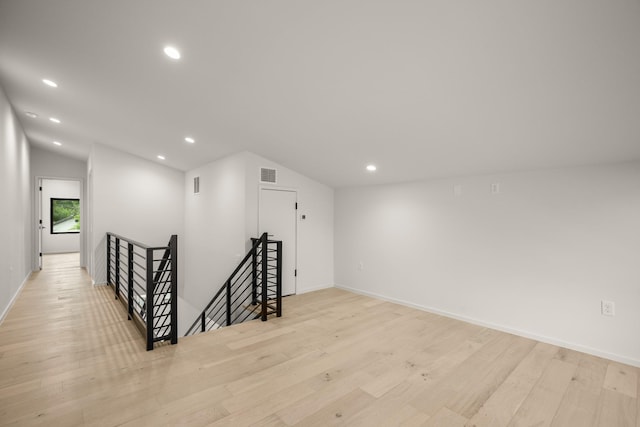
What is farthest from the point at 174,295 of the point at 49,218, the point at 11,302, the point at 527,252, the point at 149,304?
the point at 49,218

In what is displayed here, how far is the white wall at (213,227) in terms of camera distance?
499 centimetres

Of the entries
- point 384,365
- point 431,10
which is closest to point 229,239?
point 384,365

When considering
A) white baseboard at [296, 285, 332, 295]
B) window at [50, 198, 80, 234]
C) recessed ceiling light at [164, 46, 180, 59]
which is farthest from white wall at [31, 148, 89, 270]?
recessed ceiling light at [164, 46, 180, 59]

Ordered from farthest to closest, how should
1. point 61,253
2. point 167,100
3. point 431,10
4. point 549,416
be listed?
point 61,253 < point 167,100 < point 549,416 < point 431,10

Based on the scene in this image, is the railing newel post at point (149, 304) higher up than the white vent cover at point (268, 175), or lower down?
lower down

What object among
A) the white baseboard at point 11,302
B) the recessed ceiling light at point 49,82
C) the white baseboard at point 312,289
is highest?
the recessed ceiling light at point 49,82

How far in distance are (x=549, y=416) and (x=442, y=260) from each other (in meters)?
2.30

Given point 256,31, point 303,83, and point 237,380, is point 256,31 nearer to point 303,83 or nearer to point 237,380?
point 303,83

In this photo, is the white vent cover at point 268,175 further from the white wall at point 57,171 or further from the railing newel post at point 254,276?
the white wall at point 57,171

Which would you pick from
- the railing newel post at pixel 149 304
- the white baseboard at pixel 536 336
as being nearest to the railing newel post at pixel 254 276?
the railing newel post at pixel 149 304

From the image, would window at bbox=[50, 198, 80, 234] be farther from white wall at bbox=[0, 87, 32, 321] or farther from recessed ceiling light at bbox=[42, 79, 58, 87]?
recessed ceiling light at bbox=[42, 79, 58, 87]

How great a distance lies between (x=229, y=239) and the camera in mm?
5188

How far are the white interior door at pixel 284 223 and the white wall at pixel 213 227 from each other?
0.38m

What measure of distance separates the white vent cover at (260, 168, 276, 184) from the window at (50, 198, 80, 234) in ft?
31.7
